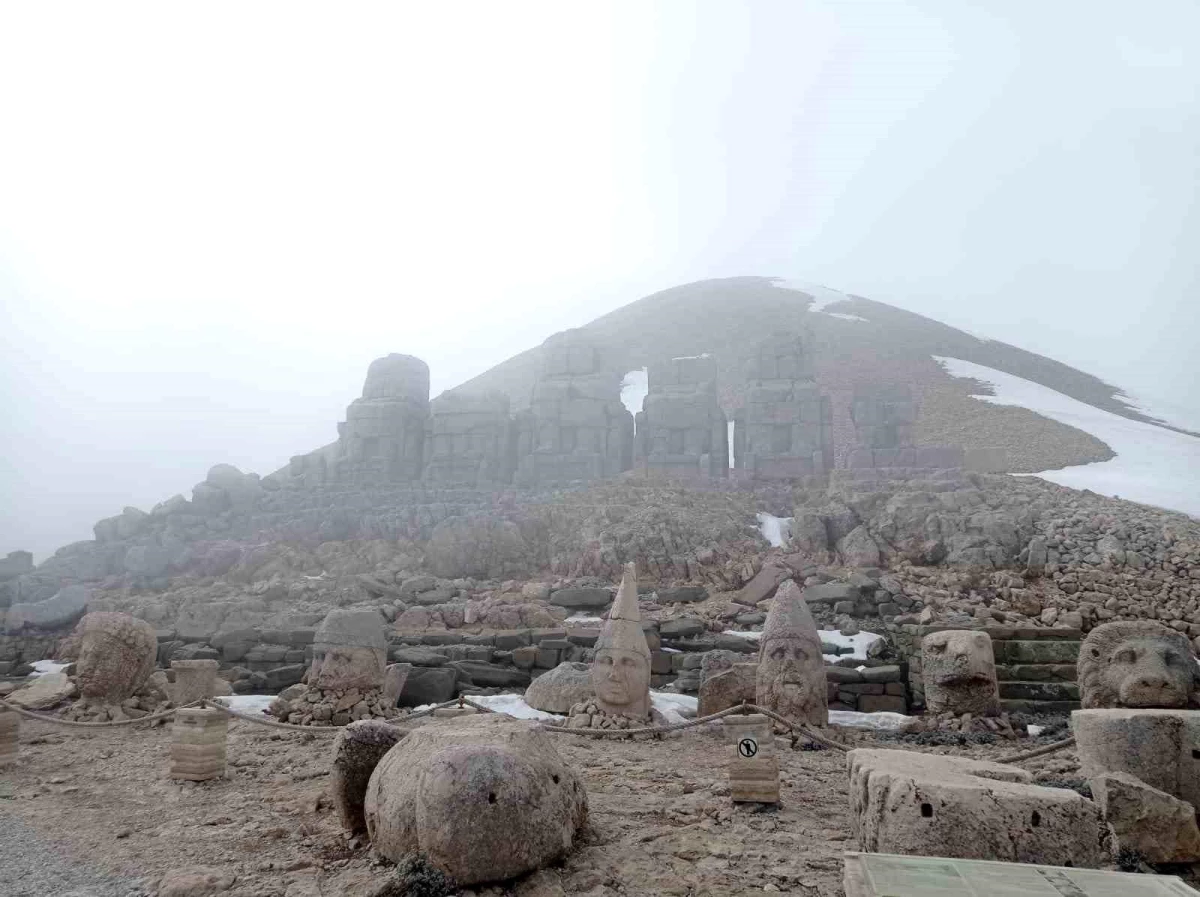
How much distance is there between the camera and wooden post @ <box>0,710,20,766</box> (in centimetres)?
789

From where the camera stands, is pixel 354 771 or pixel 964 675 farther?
pixel 964 675

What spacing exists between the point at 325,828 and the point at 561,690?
477cm

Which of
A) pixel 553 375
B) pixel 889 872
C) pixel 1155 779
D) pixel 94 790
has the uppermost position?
pixel 553 375

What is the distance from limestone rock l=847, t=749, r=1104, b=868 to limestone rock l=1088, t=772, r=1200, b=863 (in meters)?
1.01

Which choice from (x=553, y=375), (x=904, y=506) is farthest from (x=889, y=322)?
(x=904, y=506)

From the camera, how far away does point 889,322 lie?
187 feet

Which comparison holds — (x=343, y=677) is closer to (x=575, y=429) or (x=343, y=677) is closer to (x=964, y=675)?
(x=964, y=675)

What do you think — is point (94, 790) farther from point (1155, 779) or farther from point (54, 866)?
point (1155, 779)

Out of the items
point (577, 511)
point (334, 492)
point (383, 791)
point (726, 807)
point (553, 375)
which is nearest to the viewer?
point (383, 791)

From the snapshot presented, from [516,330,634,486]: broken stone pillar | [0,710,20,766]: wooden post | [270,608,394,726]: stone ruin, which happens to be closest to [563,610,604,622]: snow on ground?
[270,608,394,726]: stone ruin

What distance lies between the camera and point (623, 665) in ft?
29.2

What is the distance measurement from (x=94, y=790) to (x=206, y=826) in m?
2.04

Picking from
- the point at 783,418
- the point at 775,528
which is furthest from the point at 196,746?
the point at 783,418

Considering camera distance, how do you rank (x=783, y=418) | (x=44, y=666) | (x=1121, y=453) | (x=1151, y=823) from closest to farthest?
(x=1151, y=823)
(x=44, y=666)
(x=783, y=418)
(x=1121, y=453)
